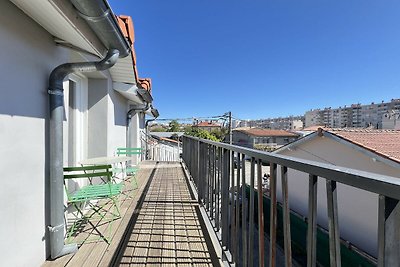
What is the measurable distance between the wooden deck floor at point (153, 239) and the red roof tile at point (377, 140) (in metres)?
5.24

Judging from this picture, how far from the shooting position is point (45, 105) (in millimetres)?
1927

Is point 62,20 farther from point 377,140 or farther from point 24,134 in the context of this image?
point 377,140

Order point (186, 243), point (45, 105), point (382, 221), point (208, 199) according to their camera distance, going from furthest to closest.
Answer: point (208, 199)
point (186, 243)
point (45, 105)
point (382, 221)

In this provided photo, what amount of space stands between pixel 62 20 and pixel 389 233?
213 centimetres

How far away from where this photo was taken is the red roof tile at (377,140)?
19.7 ft

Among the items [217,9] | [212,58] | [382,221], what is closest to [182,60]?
[212,58]

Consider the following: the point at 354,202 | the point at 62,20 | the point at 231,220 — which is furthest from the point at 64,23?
the point at 354,202

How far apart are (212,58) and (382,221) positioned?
924 inches

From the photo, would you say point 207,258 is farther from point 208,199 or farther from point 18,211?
point 18,211

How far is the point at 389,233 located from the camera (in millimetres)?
532

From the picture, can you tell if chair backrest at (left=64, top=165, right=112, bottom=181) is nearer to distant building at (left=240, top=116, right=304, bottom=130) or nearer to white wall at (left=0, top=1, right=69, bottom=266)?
white wall at (left=0, top=1, right=69, bottom=266)

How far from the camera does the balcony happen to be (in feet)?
2.09

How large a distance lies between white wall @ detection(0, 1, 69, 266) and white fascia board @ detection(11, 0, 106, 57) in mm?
71

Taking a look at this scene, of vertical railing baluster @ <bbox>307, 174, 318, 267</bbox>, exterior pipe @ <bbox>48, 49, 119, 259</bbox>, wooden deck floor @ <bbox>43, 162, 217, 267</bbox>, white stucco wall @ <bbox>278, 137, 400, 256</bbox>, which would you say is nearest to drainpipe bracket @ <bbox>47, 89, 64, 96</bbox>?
exterior pipe @ <bbox>48, 49, 119, 259</bbox>
